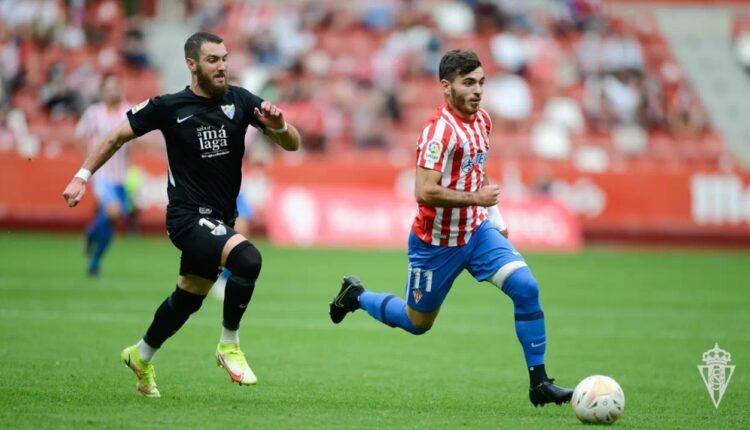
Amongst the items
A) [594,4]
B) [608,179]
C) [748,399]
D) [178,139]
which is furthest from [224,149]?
[594,4]

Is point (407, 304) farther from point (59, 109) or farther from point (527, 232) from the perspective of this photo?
point (59, 109)

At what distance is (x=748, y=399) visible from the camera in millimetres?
9359

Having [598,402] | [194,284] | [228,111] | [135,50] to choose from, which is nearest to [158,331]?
[194,284]

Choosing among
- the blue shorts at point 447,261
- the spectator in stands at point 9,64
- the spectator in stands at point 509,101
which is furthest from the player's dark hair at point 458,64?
the spectator in stands at point 509,101

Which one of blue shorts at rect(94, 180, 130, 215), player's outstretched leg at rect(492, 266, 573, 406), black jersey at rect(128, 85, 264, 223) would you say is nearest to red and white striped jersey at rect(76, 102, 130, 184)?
blue shorts at rect(94, 180, 130, 215)

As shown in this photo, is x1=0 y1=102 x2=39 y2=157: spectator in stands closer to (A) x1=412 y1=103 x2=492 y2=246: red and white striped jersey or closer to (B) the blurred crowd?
(B) the blurred crowd

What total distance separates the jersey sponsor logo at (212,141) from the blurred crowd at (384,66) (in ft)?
60.2

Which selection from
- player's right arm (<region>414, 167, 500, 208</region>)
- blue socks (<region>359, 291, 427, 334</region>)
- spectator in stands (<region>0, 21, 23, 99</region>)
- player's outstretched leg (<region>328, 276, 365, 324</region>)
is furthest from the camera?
spectator in stands (<region>0, 21, 23, 99</region>)

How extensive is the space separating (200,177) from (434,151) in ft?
5.75

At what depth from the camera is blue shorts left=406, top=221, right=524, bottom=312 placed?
29.1 ft

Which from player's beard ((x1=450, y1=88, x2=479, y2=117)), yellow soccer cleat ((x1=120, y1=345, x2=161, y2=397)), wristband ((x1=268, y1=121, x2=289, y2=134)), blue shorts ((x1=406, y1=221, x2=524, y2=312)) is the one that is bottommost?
yellow soccer cleat ((x1=120, y1=345, x2=161, y2=397))

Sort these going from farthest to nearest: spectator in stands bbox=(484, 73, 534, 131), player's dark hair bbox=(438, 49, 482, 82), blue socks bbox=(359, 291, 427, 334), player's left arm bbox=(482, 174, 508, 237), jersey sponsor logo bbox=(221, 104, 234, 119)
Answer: spectator in stands bbox=(484, 73, 534, 131)
blue socks bbox=(359, 291, 427, 334)
player's left arm bbox=(482, 174, 508, 237)
jersey sponsor logo bbox=(221, 104, 234, 119)
player's dark hair bbox=(438, 49, 482, 82)

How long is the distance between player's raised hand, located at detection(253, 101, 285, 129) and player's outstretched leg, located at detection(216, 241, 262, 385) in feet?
3.00

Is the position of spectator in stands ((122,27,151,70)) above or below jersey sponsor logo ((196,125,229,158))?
above
